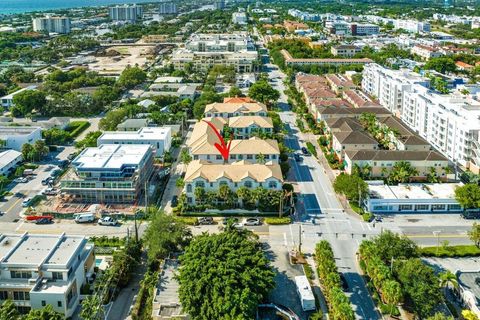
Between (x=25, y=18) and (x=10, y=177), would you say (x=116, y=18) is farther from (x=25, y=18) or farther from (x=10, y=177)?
(x=10, y=177)

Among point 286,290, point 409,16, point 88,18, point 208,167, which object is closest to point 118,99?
point 208,167

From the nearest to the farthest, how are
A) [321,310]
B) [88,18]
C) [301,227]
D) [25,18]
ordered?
[321,310]
[301,227]
[25,18]
[88,18]

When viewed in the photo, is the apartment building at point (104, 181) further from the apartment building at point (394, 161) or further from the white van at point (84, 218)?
the apartment building at point (394, 161)

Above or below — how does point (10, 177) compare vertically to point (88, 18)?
below

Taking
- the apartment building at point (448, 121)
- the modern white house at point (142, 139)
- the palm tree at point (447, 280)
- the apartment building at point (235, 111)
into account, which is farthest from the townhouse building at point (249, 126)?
the palm tree at point (447, 280)

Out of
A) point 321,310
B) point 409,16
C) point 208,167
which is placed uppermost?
point 409,16

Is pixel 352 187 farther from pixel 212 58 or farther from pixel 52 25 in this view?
pixel 52 25

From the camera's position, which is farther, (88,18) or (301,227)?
(88,18)
